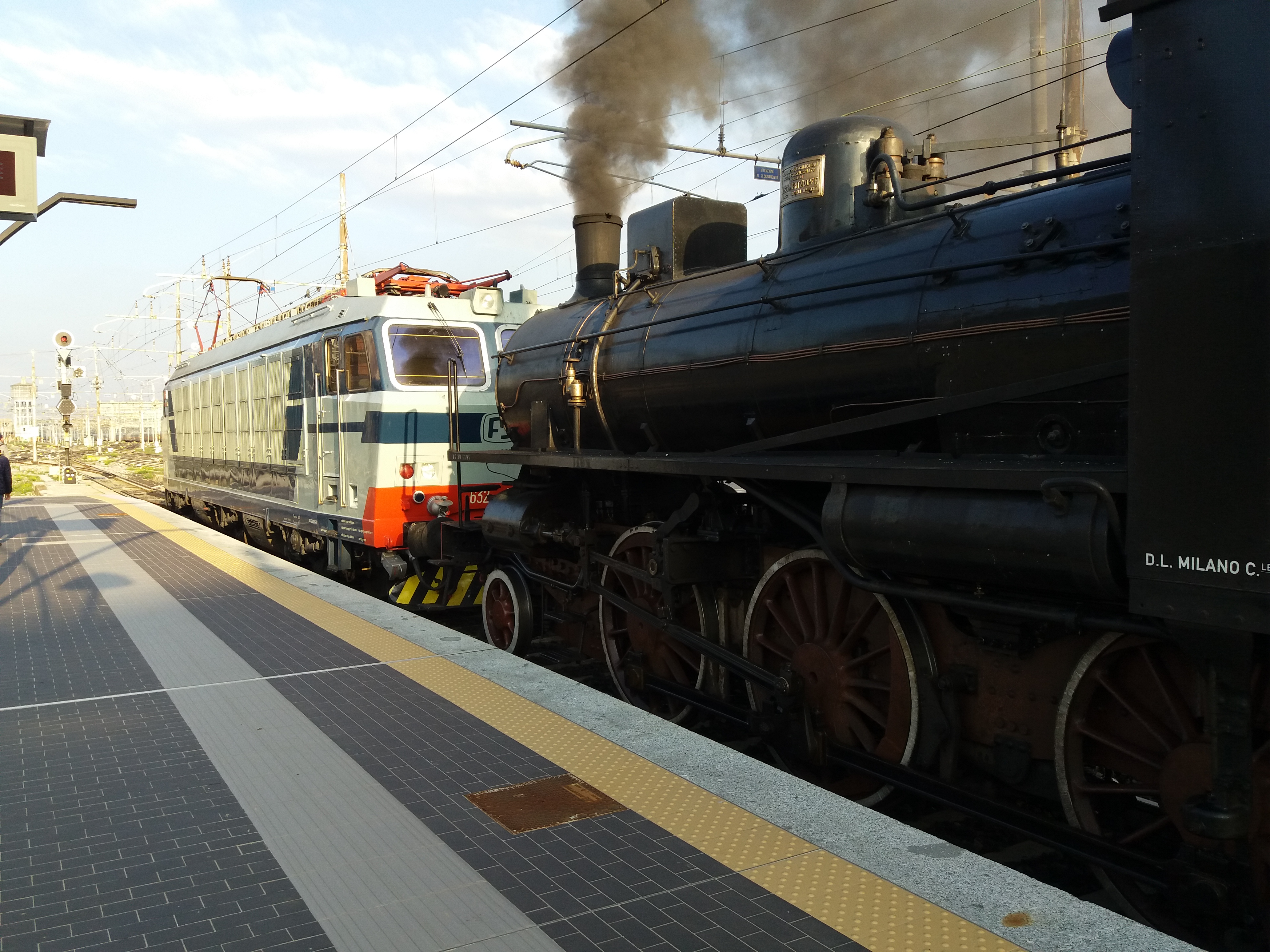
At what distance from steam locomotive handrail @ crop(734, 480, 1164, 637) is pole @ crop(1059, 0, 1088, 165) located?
5573mm

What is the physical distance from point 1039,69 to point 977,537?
900cm

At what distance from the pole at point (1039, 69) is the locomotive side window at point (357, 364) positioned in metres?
7.42

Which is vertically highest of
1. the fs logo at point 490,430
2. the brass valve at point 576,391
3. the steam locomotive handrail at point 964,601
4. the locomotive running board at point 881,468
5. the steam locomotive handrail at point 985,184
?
the steam locomotive handrail at point 985,184

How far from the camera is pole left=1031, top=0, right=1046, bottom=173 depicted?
404 inches

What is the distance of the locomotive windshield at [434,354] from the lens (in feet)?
32.3

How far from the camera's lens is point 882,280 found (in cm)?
423

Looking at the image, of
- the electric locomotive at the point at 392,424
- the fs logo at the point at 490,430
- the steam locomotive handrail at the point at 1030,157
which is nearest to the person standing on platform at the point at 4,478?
the electric locomotive at the point at 392,424

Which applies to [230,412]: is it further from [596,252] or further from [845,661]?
[845,661]

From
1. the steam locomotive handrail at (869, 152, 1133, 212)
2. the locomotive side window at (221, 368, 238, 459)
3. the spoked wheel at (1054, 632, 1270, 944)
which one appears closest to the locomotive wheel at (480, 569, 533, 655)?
the steam locomotive handrail at (869, 152, 1133, 212)

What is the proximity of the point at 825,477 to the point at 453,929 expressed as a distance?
2554 millimetres

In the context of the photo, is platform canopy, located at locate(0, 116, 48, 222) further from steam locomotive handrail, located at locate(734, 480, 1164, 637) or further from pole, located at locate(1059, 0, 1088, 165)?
pole, located at locate(1059, 0, 1088, 165)

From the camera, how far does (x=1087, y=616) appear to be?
344 centimetres

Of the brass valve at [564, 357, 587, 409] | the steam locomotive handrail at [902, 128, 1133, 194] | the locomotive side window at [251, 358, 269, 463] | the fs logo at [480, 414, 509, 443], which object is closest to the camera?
the steam locomotive handrail at [902, 128, 1133, 194]

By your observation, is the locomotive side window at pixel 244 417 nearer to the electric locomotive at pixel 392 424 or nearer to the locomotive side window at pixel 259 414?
the locomotive side window at pixel 259 414
